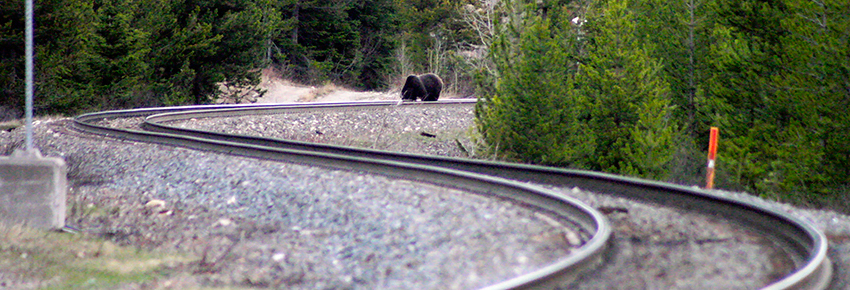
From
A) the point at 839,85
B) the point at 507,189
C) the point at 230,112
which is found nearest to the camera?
the point at 507,189

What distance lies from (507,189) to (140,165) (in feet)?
20.0

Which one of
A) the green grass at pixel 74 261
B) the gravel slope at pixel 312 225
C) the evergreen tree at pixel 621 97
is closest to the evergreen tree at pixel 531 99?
the evergreen tree at pixel 621 97

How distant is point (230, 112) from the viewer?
66.9 ft

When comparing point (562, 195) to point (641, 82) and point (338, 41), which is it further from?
point (338, 41)

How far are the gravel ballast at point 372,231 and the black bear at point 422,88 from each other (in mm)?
15177

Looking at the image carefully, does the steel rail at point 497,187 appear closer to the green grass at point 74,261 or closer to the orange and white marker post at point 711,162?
the green grass at point 74,261

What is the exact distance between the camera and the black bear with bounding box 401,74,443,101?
26.4 meters

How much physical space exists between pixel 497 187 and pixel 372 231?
1889mm

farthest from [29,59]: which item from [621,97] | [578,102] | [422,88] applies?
[422,88]

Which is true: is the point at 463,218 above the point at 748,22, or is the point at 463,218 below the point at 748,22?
below

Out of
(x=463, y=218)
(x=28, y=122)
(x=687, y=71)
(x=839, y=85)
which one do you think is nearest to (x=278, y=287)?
(x=463, y=218)

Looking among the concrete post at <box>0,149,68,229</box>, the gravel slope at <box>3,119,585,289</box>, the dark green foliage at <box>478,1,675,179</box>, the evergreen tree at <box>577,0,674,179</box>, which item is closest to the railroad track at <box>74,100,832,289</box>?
the gravel slope at <box>3,119,585,289</box>

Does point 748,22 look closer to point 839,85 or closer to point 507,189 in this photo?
point 839,85

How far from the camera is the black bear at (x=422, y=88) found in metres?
26.4
